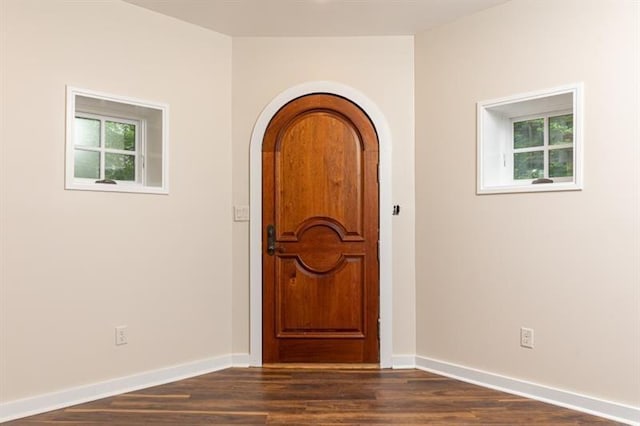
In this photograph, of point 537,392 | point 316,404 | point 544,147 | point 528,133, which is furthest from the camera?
point 528,133

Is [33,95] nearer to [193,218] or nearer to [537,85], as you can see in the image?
[193,218]

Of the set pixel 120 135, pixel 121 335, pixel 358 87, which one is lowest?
pixel 121 335

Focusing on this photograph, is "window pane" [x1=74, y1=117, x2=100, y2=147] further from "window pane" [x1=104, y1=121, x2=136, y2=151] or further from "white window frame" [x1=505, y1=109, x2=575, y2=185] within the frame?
"white window frame" [x1=505, y1=109, x2=575, y2=185]

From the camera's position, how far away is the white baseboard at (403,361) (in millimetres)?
3504

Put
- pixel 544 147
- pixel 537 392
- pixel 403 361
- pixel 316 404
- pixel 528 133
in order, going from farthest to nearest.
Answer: pixel 403 361 < pixel 528 133 < pixel 544 147 < pixel 537 392 < pixel 316 404

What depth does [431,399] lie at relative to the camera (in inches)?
112

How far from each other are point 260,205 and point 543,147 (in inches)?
78.6

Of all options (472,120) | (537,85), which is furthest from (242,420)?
(537,85)

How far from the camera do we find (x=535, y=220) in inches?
115

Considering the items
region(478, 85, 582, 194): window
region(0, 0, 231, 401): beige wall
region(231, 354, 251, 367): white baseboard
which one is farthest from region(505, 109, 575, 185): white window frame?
region(231, 354, 251, 367): white baseboard

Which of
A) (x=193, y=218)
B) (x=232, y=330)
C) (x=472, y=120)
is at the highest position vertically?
(x=472, y=120)

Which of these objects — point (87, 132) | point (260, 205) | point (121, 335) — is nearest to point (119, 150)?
point (87, 132)

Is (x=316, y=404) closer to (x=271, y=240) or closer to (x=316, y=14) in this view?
(x=271, y=240)

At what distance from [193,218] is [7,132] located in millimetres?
1246
